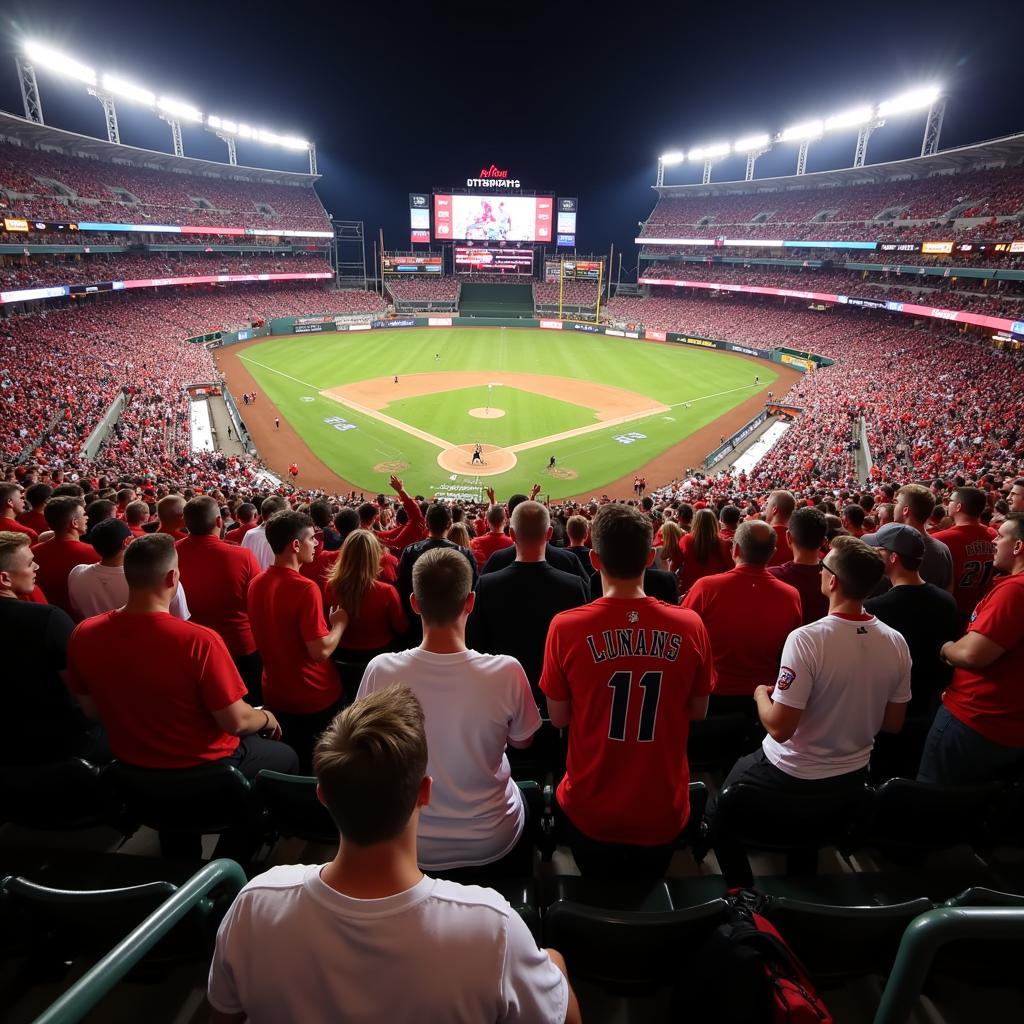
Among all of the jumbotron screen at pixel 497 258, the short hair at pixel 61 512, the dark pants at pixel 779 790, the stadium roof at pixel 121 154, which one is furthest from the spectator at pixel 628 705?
the jumbotron screen at pixel 497 258

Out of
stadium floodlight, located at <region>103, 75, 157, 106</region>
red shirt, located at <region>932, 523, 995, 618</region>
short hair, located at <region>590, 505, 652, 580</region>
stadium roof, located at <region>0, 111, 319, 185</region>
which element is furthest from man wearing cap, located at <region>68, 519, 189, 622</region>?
stadium floodlight, located at <region>103, 75, 157, 106</region>

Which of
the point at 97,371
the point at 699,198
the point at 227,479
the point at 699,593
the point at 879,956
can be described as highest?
the point at 699,198

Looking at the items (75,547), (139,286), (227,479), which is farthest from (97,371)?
(75,547)

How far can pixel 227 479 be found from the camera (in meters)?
23.6

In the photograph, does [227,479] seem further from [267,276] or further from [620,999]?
[267,276]

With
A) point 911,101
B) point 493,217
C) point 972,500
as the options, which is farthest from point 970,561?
point 493,217

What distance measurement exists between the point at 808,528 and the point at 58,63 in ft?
222

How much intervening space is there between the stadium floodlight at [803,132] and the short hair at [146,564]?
3171 inches

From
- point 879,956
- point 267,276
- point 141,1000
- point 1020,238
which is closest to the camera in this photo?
point 879,956

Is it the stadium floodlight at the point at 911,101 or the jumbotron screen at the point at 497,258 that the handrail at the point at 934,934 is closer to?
the stadium floodlight at the point at 911,101

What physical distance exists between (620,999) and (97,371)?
4064cm

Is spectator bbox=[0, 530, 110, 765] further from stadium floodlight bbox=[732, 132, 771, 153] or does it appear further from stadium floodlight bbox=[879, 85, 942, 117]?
stadium floodlight bbox=[732, 132, 771, 153]

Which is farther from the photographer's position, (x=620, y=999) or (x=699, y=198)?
(x=699, y=198)

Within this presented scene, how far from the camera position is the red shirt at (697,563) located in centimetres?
765
